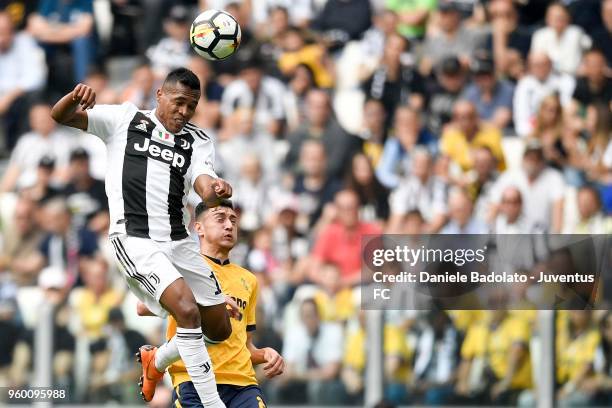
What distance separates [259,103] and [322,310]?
12.4ft

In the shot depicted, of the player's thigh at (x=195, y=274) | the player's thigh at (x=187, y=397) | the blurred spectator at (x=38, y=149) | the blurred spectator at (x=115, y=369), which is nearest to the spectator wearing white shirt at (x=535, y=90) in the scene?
the blurred spectator at (x=115, y=369)

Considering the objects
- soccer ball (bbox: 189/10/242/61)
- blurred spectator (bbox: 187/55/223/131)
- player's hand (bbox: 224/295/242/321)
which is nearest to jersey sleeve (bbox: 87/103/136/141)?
soccer ball (bbox: 189/10/242/61)

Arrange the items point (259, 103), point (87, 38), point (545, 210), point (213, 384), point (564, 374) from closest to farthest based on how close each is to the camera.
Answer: point (213, 384) → point (564, 374) → point (545, 210) → point (259, 103) → point (87, 38)

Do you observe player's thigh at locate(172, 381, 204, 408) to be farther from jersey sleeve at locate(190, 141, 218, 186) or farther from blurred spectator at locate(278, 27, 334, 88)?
blurred spectator at locate(278, 27, 334, 88)

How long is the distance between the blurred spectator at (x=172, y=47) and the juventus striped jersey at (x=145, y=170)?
24.6 ft

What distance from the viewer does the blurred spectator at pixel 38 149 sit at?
15.3 m

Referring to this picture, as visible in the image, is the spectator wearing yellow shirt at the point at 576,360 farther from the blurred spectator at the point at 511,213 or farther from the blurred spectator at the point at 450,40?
the blurred spectator at the point at 450,40

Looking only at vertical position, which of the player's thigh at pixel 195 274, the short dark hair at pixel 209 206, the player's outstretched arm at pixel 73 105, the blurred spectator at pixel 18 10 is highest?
the blurred spectator at pixel 18 10

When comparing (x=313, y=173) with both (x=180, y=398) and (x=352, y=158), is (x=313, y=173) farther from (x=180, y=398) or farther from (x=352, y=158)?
(x=180, y=398)

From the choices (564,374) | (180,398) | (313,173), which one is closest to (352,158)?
(313,173)

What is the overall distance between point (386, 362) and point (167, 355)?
373cm

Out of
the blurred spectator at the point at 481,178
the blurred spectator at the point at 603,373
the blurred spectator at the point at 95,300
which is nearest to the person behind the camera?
the blurred spectator at the point at 603,373

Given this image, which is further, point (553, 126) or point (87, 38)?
point (87, 38)

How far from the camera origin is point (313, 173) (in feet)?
47.4
